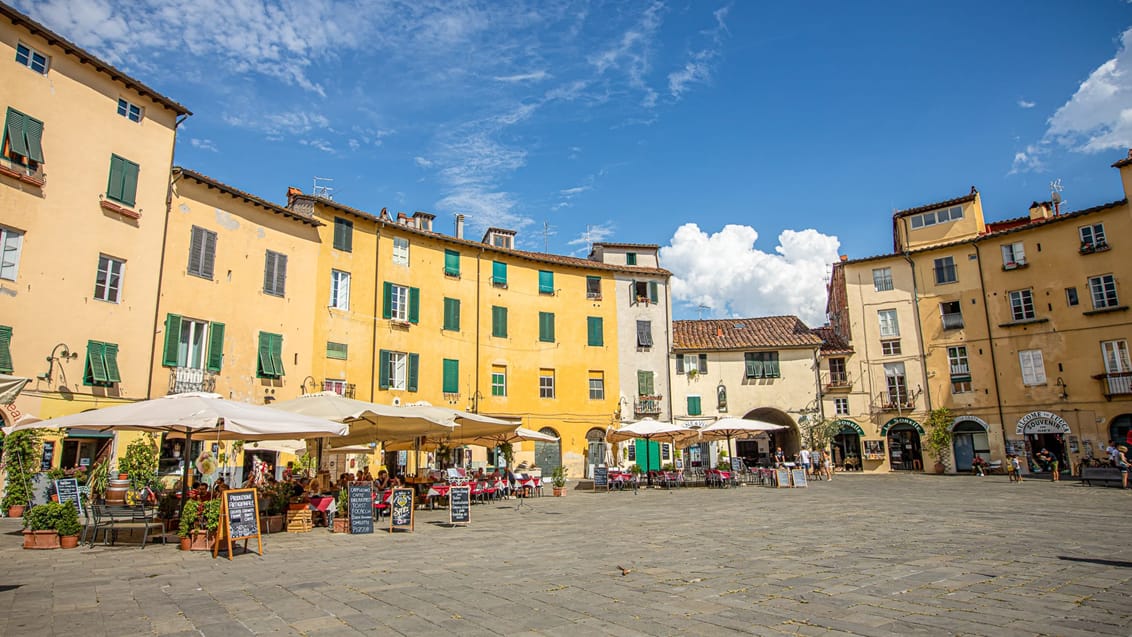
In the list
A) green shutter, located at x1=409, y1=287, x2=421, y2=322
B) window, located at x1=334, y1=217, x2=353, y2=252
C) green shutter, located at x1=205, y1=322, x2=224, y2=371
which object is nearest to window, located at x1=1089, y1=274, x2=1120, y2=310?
green shutter, located at x1=409, y1=287, x2=421, y2=322

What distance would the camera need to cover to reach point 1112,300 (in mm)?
30125

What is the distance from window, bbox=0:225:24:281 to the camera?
53.4 ft

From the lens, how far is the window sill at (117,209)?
18562 millimetres

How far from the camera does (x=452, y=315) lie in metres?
30.7

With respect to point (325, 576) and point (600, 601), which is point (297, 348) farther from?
point (600, 601)

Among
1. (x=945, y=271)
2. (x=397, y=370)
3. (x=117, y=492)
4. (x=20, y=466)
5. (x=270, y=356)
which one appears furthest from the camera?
(x=945, y=271)

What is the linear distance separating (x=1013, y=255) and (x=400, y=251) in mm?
30320

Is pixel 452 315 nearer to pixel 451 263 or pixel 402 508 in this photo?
pixel 451 263

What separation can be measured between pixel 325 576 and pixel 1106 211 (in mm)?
36595

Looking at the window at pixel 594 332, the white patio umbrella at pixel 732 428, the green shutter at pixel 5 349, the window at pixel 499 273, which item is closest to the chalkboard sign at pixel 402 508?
the green shutter at pixel 5 349

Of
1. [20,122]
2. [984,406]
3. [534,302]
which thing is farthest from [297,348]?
[984,406]

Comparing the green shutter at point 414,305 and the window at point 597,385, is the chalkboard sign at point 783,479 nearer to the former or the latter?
the window at point 597,385

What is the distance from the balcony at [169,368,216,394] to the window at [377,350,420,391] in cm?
737

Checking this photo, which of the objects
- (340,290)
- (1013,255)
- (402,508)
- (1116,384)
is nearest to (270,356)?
(340,290)
